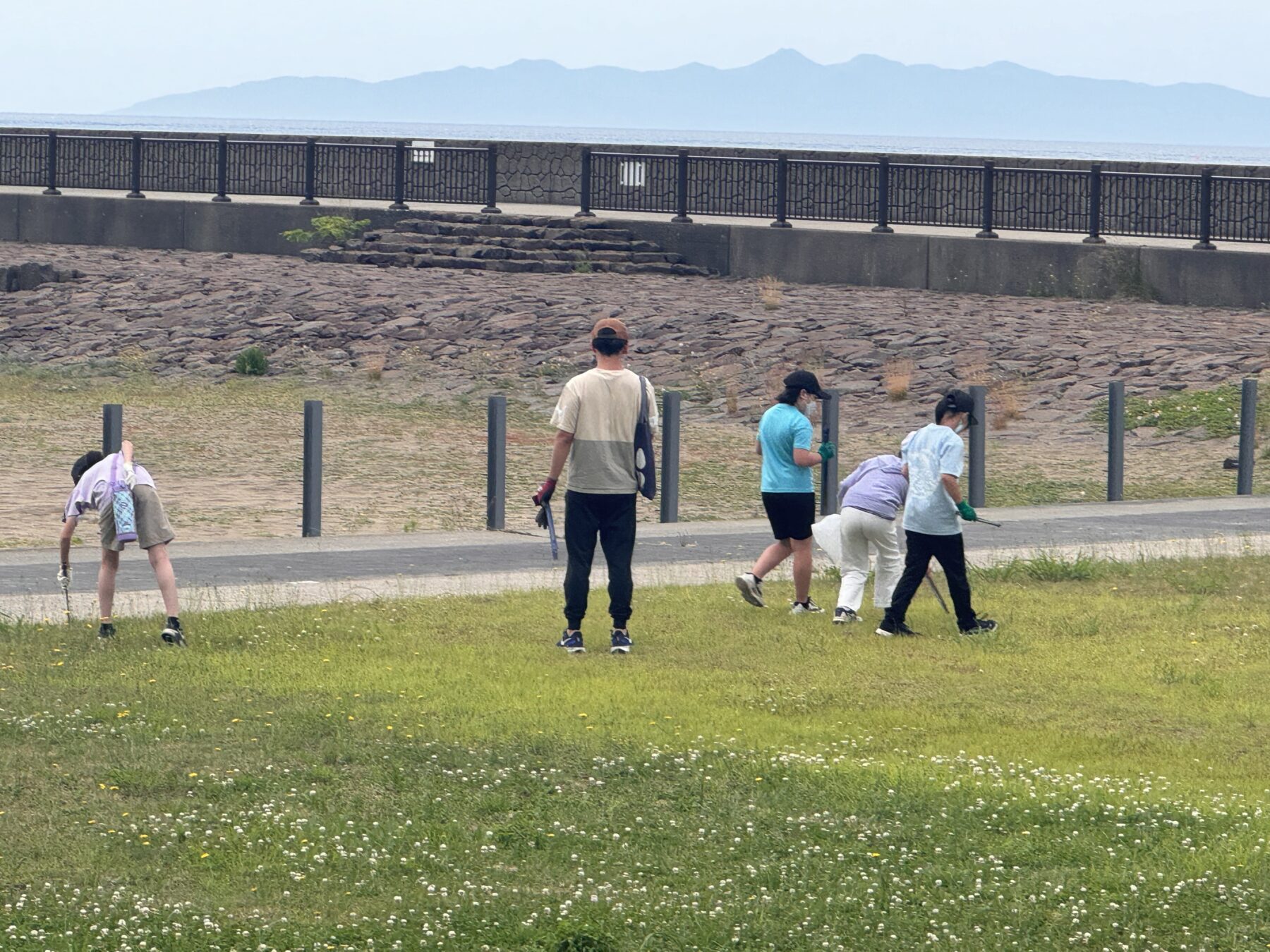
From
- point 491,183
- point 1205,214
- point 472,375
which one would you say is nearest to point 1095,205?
point 1205,214

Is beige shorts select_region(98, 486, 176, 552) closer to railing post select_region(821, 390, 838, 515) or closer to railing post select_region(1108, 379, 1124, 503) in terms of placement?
railing post select_region(821, 390, 838, 515)

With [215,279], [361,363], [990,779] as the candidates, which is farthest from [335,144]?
[990,779]

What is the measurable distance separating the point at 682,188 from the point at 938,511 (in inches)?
957

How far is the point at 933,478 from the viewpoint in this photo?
10.4 metres

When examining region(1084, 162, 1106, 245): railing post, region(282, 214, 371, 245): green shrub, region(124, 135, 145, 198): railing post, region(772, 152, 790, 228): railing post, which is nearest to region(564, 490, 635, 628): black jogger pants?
region(1084, 162, 1106, 245): railing post

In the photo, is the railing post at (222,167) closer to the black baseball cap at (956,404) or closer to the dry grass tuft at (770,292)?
the dry grass tuft at (770,292)

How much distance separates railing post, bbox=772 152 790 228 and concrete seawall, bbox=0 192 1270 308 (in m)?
0.37

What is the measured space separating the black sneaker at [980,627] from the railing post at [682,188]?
2372 centimetres

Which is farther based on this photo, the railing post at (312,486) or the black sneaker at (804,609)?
the railing post at (312,486)

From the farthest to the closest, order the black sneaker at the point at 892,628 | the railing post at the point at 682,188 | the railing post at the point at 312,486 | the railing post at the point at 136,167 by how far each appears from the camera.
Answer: the railing post at the point at 136,167 < the railing post at the point at 682,188 < the railing post at the point at 312,486 < the black sneaker at the point at 892,628

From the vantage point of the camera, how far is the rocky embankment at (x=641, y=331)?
24188 millimetres

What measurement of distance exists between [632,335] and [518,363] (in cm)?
184

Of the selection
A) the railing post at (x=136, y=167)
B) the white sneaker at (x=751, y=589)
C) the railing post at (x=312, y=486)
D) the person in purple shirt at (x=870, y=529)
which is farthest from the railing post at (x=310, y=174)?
the person in purple shirt at (x=870, y=529)

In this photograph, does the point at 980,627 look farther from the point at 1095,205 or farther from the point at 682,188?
the point at 682,188
